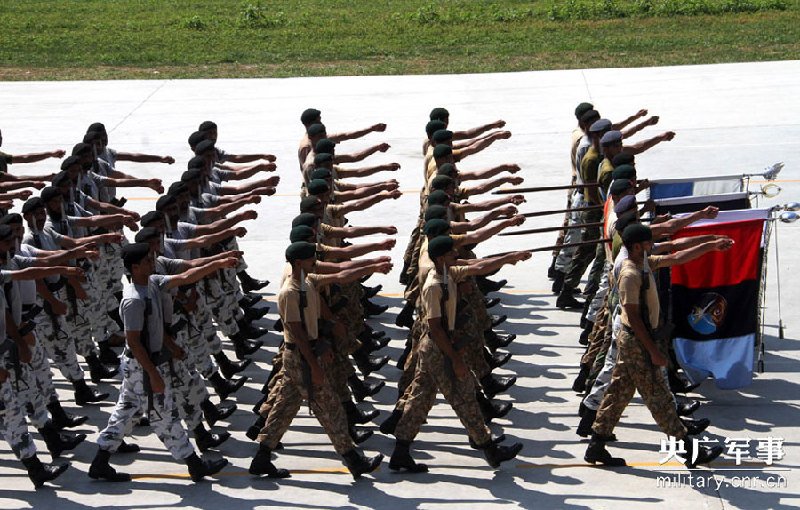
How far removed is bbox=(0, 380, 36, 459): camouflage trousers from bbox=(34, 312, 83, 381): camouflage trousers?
1.35 meters

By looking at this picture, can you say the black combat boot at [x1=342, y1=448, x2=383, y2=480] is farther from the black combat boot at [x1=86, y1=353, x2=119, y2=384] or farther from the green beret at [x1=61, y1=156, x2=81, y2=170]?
the green beret at [x1=61, y1=156, x2=81, y2=170]

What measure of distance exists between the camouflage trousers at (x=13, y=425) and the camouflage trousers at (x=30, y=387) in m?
0.15

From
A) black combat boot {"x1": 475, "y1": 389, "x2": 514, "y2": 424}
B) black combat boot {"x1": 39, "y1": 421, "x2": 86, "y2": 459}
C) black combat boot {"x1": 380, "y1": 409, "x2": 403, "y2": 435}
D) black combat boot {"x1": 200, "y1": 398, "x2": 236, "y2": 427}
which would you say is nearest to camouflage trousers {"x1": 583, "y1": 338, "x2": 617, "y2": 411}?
black combat boot {"x1": 475, "y1": 389, "x2": 514, "y2": 424}

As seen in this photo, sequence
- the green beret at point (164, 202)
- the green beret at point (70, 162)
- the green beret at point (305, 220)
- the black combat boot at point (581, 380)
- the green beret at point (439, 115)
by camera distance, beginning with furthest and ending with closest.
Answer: the green beret at point (439, 115), the green beret at point (70, 162), the black combat boot at point (581, 380), the green beret at point (164, 202), the green beret at point (305, 220)

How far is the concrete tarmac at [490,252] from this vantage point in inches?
358

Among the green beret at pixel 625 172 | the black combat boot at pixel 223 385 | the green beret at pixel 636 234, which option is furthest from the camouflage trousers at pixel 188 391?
the green beret at pixel 625 172

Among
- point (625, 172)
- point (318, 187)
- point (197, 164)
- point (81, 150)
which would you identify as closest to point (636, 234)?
point (625, 172)

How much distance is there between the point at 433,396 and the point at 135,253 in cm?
262

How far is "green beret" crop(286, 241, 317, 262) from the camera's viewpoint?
9.07 m

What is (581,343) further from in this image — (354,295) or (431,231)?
(431,231)

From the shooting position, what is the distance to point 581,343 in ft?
39.3

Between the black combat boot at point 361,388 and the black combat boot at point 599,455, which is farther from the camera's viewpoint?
the black combat boot at point 361,388

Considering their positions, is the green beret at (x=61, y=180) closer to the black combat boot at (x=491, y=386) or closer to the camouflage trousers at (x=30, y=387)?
the camouflage trousers at (x=30, y=387)

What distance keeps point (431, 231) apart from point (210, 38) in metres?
22.1
